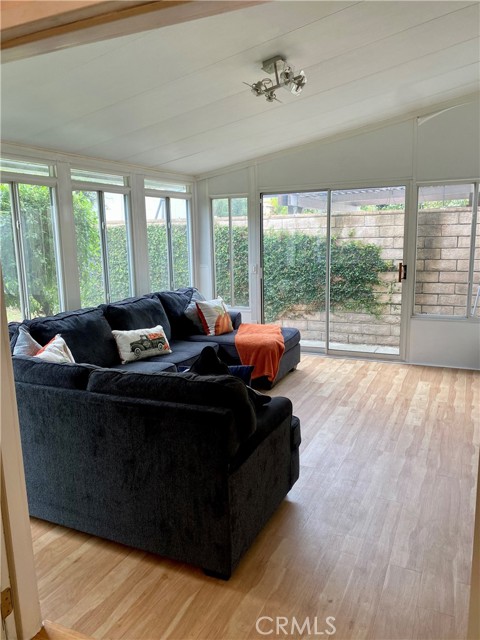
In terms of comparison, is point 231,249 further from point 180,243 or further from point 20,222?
point 20,222

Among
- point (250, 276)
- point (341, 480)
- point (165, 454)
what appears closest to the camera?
point (165, 454)

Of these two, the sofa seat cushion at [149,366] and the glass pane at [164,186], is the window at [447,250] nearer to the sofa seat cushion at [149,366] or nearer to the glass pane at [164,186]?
the glass pane at [164,186]

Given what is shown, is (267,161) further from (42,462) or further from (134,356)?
(42,462)

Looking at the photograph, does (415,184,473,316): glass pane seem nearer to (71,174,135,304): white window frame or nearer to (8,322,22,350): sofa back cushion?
(71,174,135,304): white window frame

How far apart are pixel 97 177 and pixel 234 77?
2.03 meters

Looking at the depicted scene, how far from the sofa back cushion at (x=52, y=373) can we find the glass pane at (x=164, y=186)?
11.5 ft

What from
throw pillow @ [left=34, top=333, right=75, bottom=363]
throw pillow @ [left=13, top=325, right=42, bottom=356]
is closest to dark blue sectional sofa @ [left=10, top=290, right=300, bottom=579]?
throw pillow @ [left=34, top=333, right=75, bottom=363]

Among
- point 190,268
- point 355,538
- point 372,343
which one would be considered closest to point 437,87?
point 372,343

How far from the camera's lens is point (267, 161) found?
237 inches

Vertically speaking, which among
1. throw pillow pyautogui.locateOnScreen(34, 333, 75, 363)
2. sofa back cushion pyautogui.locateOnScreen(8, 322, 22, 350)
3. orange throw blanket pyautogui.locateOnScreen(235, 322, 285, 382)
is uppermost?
sofa back cushion pyautogui.locateOnScreen(8, 322, 22, 350)

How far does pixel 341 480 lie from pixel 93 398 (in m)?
1.66

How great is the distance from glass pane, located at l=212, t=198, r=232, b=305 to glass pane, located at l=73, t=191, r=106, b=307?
2022 millimetres

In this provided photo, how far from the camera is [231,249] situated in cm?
648

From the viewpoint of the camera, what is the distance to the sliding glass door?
5625 mm
